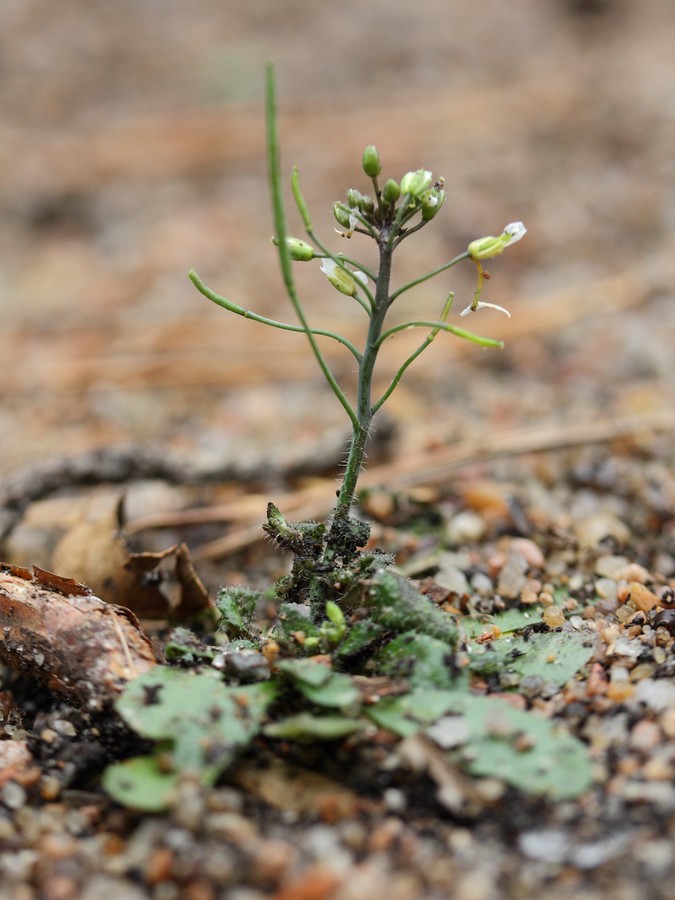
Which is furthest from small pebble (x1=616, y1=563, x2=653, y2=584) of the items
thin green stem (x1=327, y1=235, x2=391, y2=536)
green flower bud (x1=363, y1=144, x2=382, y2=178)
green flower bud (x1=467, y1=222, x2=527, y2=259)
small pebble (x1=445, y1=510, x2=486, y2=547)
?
green flower bud (x1=363, y1=144, x2=382, y2=178)

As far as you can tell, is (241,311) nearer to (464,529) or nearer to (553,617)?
(553,617)

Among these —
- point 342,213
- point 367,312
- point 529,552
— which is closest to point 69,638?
point 367,312

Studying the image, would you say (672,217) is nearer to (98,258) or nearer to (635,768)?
(98,258)

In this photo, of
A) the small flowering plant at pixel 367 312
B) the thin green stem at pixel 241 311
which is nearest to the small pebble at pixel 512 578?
the small flowering plant at pixel 367 312

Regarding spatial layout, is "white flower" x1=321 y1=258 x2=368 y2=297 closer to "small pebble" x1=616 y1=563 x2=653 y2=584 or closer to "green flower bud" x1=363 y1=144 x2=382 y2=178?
"green flower bud" x1=363 y1=144 x2=382 y2=178

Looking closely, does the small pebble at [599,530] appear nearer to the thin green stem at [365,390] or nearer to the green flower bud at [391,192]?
the thin green stem at [365,390]

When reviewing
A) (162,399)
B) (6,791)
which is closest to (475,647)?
(6,791)
